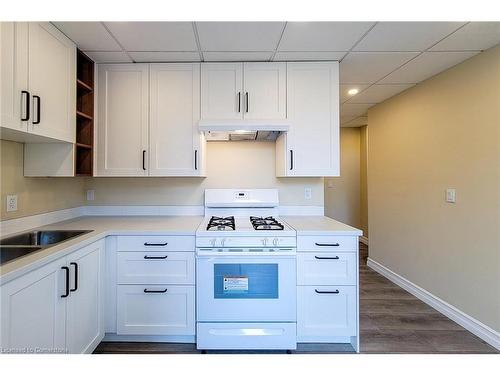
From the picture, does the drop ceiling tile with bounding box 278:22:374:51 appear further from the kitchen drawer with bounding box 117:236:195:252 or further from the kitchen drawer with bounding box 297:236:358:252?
the kitchen drawer with bounding box 117:236:195:252

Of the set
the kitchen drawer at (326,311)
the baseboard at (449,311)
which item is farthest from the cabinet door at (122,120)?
the baseboard at (449,311)

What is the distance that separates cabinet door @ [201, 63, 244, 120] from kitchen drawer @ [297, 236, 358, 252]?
4.00 ft

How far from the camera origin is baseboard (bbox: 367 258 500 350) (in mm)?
1955

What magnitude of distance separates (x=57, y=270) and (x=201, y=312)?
954 mm

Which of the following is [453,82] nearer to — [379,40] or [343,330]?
[379,40]

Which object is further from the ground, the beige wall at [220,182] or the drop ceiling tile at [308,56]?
the drop ceiling tile at [308,56]

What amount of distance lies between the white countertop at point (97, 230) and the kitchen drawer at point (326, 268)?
2.84 ft

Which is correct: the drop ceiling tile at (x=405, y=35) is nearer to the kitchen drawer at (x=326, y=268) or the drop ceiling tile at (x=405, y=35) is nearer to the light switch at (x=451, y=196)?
the light switch at (x=451, y=196)

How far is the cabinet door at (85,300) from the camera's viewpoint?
1.47 metres

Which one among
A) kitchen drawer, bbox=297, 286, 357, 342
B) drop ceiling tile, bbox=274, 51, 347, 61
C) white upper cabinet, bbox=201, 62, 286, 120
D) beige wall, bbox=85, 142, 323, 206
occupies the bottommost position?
kitchen drawer, bbox=297, 286, 357, 342

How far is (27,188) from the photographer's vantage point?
6.18ft

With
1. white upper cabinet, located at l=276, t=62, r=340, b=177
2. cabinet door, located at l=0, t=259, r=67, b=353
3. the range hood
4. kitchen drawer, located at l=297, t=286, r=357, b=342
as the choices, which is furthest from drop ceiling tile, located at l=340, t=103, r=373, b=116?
cabinet door, located at l=0, t=259, r=67, b=353

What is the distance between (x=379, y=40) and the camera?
6.13ft

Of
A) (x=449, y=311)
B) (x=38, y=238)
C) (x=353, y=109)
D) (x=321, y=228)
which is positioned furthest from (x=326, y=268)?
(x=353, y=109)
